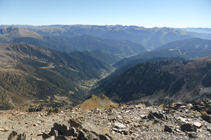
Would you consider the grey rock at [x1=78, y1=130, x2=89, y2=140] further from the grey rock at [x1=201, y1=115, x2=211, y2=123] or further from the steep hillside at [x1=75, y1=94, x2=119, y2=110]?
the steep hillside at [x1=75, y1=94, x2=119, y2=110]

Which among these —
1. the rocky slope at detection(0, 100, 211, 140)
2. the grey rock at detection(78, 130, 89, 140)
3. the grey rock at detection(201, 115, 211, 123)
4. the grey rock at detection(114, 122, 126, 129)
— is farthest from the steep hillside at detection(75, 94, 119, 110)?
the grey rock at detection(78, 130, 89, 140)

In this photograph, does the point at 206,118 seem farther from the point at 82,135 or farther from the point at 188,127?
the point at 82,135

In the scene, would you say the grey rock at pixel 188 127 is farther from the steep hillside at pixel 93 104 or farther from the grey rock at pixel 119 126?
the steep hillside at pixel 93 104

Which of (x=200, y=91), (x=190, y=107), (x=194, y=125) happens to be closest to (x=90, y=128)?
(x=194, y=125)

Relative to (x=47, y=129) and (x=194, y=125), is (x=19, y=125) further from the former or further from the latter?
(x=194, y=125)

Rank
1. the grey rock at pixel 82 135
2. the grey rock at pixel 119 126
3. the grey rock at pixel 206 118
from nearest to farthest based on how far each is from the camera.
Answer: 1. the grey rock at pixel 82 135
2. the grey rock at pixel 119 126
3. the grey rock at pixel 206 118

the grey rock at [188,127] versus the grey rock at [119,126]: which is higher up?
the grey rock at [188,127]

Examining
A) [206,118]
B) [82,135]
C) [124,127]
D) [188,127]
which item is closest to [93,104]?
[124,127]

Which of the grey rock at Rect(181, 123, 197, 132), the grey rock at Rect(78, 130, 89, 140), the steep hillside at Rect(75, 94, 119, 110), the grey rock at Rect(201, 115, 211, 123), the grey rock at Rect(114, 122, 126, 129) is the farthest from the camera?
the steep hillside at Rect(75, 94, 119, 110)

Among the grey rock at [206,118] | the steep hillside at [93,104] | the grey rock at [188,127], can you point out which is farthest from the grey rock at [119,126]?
the steep hillside at [93,104]

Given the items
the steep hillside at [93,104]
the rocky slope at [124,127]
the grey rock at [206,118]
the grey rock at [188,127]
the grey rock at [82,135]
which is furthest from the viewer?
the steep hillside at [93,104]

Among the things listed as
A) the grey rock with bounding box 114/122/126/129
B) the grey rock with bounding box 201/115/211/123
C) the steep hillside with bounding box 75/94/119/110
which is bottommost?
the steep hillside with bounding box 75/94/119/110

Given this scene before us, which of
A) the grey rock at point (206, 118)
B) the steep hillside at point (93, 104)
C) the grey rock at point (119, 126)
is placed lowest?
the steep hillside at point (93, 104)

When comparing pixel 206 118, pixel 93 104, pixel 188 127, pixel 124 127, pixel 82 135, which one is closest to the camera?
pixel 82 135
